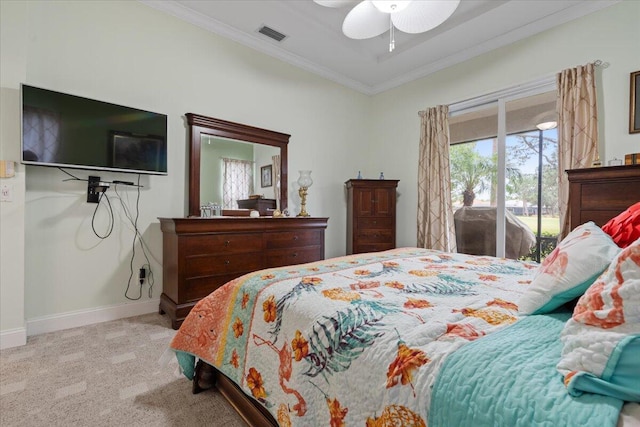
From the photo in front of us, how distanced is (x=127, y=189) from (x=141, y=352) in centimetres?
144

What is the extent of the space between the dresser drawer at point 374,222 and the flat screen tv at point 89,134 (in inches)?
97.2

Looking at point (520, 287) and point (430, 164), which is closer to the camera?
point (520, 287)

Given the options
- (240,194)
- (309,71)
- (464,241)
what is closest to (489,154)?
(464,241)

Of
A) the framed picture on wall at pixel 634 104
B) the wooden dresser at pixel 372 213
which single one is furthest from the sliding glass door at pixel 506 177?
the wooden dresser at pixel 372 213

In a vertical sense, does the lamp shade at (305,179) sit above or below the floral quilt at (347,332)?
above

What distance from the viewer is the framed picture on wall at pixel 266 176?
3.44 m

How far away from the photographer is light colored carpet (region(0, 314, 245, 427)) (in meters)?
1.33

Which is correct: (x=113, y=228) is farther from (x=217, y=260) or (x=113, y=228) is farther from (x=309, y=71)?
(x=309, y=71)

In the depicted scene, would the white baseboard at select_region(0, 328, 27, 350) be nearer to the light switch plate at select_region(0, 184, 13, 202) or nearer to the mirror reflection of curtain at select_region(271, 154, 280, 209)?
the light switch plate at select_region(0, 184, 13, 202)

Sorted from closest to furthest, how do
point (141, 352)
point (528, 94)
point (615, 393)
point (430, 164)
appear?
point (615, 393)
point (141, 352)
point (528, 94)
point (430, 164)

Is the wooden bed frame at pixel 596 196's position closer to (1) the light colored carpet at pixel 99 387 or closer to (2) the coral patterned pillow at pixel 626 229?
(1) the light colored carpet at pixel 99 387

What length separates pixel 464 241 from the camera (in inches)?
145

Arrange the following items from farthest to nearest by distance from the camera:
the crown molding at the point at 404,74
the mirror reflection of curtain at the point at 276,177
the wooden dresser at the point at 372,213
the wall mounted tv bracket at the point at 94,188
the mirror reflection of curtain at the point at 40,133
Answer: the wooden dresser at the point at 372,213 < the mirror reflection of curtain at the point at 276,177 < the crown molding at the point at 404,74 < the wall mounted tv bracket at the point at 94,188 < the mirror reflection of curtain at the point at 40,133

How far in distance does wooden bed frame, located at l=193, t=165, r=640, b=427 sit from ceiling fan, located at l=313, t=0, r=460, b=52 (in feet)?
5.05
